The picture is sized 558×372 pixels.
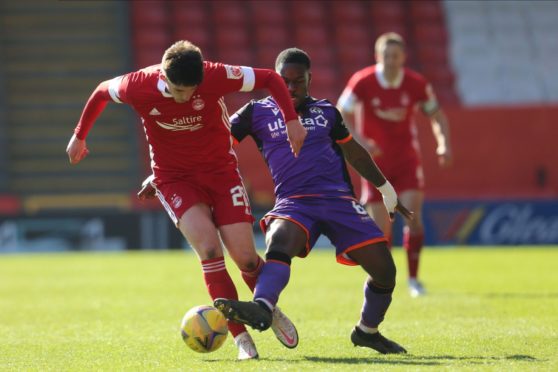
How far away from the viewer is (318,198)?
6539 millimetres

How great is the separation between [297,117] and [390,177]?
15.6 ft

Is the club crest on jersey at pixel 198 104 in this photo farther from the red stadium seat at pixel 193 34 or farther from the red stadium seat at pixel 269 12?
the red stadium seat at pixel 269 12

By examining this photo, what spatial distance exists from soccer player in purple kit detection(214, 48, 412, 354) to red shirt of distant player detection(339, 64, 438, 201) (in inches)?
159

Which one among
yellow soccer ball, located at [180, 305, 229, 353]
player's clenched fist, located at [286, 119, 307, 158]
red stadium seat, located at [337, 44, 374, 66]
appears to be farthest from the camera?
red stadium seat, located at [337, 44, 374, 66]

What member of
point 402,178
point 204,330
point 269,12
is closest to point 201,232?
point 204,330

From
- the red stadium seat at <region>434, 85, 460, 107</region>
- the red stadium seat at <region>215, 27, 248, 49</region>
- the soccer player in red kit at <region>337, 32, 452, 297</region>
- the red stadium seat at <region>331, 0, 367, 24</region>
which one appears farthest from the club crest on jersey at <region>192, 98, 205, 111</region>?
the red stadium seat at <region>331, 0, 367, 24</region>

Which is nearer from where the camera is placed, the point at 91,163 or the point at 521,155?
the point at 521,155

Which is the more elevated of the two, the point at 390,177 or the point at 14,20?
the point at 14,20

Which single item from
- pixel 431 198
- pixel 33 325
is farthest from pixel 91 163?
pixel 33 325

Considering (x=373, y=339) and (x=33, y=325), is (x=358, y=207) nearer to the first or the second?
(x=373, y=339)

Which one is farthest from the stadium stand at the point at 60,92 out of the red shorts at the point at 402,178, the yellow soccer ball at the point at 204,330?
the yellow soccer ball at the point at 204,330

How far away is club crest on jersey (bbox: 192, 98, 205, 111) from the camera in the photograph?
640cm

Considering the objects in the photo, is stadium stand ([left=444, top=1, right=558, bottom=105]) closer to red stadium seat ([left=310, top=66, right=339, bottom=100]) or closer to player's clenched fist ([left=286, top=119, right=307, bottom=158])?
red stadium seat ([left=310, top=66, right=339, bottom=100])

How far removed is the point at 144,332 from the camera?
7.80 m
